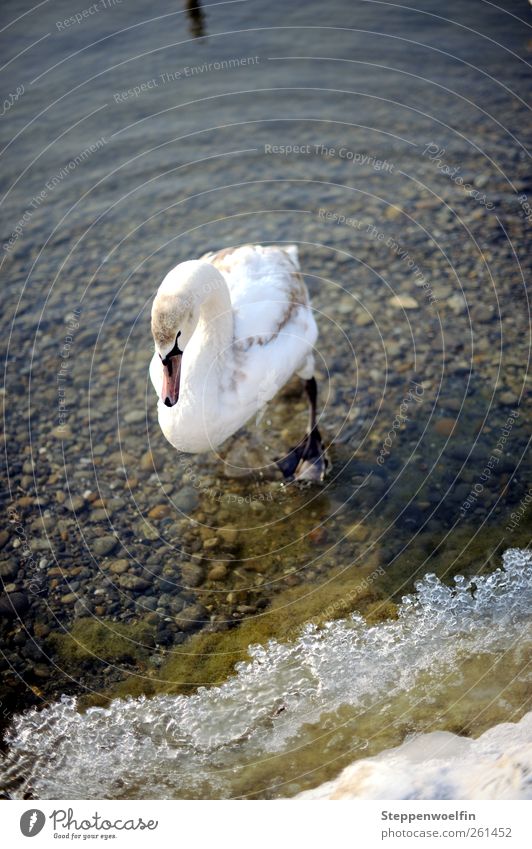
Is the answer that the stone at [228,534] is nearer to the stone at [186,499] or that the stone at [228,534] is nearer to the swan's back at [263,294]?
the stone at [186,499]

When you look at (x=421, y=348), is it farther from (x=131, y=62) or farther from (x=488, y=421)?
(x=131, y=62)

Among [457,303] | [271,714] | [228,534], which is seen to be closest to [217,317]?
[228,534]

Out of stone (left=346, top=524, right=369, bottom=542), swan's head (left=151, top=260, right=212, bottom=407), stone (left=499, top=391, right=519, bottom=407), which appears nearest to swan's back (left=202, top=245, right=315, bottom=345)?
swan's head (left=151, top=260, right=212, bottom=407)

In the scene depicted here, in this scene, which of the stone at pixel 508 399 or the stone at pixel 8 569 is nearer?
the stone at pixel 8 569

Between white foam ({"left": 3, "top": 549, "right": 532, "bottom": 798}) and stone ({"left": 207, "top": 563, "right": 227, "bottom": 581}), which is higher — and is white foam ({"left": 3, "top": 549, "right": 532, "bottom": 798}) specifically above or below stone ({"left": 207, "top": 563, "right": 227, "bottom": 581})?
below

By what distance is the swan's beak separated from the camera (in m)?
4.20

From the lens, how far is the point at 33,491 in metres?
5.33

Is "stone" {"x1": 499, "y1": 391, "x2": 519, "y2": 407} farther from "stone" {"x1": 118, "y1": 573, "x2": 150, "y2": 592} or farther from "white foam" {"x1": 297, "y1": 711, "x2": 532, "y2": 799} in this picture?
"stone" {"x1": 118, "y1": 573, "x2": 150, "y2": 592}

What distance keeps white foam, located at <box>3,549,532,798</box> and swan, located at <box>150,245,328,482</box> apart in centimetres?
125

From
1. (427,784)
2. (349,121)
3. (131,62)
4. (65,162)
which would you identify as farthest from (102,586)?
(131,62)

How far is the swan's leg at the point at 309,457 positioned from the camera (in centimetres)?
526

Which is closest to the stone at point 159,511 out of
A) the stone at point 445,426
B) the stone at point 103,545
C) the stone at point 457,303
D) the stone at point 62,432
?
the stone at point 103,545

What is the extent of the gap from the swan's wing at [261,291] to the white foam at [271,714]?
5.43 ft

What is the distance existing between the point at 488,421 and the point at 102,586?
2604mm
